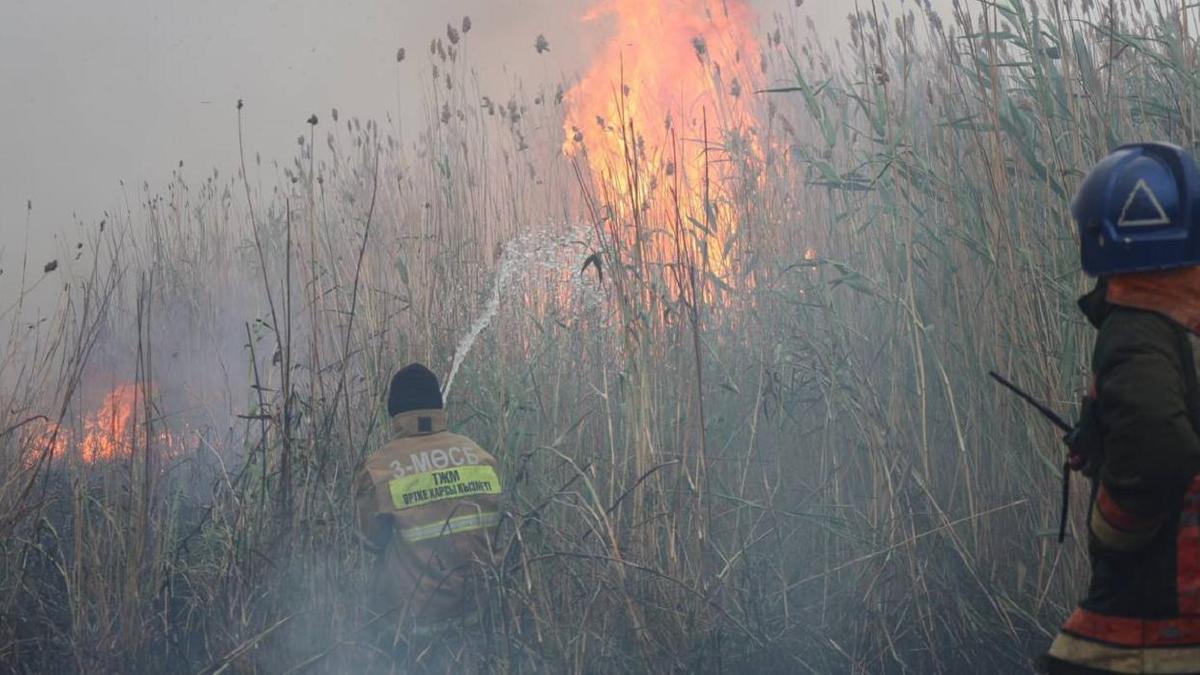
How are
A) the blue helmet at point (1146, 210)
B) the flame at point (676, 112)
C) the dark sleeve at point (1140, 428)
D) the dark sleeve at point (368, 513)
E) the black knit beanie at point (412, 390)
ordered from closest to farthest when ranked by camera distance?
1. the dark sleeve at point (1140, 428)
2. the blue helmet at point (1146, 210)
3. the dark sleeve at point (368, 513)
4. the black knit beanie at point (412, 390)
5. the flame at point (676, 112)

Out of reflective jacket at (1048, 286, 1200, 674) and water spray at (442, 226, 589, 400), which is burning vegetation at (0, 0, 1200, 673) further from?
reflective jacket at (1048, 286, 1200, 674)

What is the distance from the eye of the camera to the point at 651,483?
3.42m

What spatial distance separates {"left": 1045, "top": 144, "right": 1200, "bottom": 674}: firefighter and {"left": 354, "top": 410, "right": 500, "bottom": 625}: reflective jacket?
78.9 inches

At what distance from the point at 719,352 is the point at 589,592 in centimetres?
115

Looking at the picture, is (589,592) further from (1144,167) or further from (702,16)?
(702,16)

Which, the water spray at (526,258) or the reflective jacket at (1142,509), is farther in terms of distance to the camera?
the water spray at (526,258)

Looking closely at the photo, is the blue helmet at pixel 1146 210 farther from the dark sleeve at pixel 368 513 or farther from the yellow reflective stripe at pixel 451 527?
the dark sleeve at pixel 368 513

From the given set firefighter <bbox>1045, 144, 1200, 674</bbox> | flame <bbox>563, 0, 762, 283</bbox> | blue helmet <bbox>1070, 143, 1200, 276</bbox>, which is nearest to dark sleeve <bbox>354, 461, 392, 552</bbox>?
flame <bbox>563, 0, 762, 283</bbox>

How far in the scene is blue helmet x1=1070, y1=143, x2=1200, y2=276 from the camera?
1.77 m

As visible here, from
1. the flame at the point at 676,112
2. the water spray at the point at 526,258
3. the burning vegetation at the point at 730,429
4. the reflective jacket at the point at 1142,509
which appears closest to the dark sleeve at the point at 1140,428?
the reflective jacket at the point at 1142,509

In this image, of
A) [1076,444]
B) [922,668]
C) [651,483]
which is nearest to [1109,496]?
[1076,444]

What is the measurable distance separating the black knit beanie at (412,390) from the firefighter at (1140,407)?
219cm

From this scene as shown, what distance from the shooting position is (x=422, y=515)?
353 centimetres

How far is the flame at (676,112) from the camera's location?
4027mm
